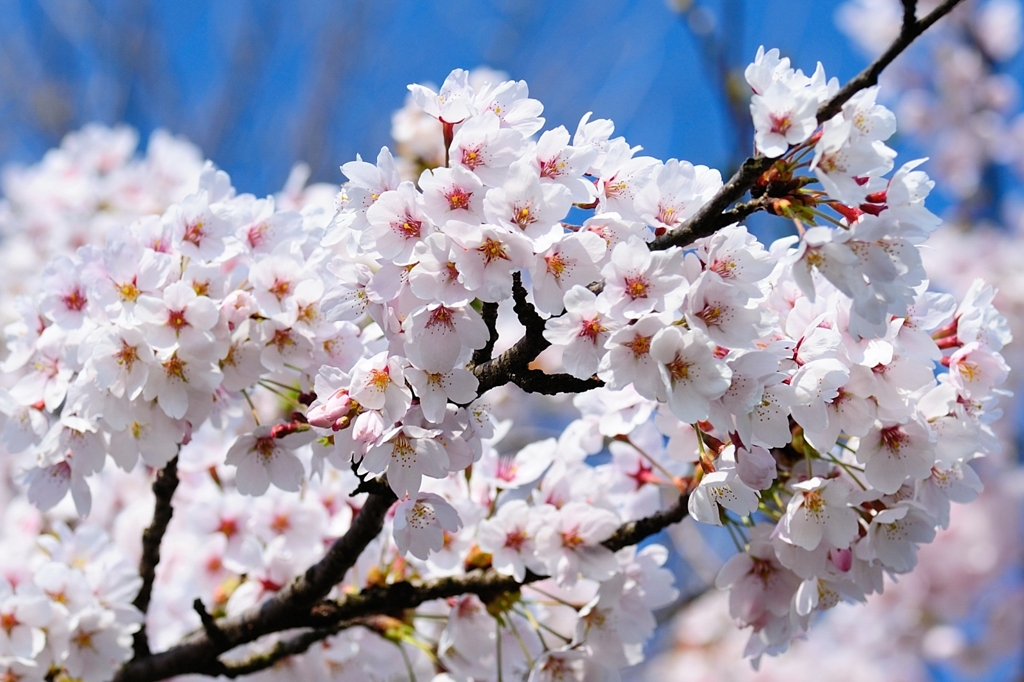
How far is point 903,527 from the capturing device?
1652 mm

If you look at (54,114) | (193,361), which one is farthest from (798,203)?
(54,114)

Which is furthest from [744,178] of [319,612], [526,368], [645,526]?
[319,612]

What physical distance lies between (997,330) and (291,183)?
1.92 meters

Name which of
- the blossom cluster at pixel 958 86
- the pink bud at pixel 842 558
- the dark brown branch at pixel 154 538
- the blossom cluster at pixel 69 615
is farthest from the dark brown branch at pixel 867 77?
the blossom cluster at pixel 958 86

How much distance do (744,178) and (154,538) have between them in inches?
63.7

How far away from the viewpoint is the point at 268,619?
2137 mm

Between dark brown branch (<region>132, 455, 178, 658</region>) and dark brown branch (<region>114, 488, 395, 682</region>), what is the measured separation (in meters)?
0.06

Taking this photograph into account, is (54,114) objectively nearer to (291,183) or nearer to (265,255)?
(291,183)

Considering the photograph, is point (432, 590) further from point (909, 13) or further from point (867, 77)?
point (909, 13)

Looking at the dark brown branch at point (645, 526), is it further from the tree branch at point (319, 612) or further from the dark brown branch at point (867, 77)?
the dark brown branch at point (867, 77)

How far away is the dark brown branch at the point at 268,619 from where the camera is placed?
1.96 meters

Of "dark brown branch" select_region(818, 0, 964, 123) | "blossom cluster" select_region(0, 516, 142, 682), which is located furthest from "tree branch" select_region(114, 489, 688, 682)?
"dark brown branch" select_region(818, 0, 964, 123)

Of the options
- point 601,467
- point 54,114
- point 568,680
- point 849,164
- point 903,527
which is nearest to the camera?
point 849,164

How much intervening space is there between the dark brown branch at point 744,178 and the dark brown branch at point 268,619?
85 centimetres
